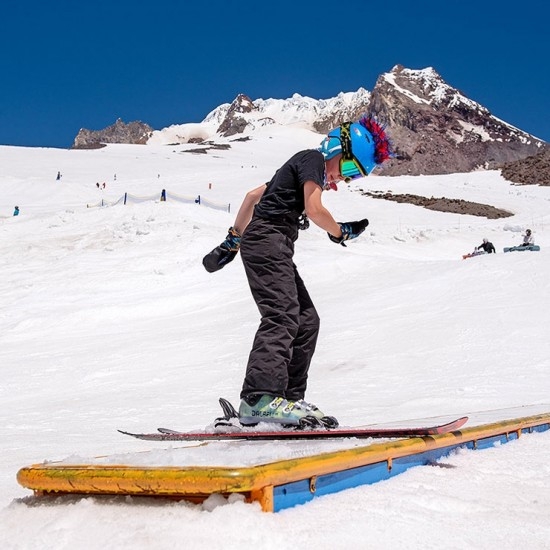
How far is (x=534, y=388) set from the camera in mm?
7449

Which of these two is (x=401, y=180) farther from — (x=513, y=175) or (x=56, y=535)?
(x=56, y=535)

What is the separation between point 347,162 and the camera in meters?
4.07

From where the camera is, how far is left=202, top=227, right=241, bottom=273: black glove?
13.8ft

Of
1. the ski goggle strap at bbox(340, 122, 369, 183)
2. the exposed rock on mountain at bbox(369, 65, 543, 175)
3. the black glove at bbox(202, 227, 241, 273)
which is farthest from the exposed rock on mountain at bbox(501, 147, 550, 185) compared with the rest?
the black glove at bbox(202, 227, 241, 273)

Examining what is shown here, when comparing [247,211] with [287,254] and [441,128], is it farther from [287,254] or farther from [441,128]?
[441,128]

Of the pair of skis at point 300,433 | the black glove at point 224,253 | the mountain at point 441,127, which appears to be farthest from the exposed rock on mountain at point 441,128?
the pair of skis at point 300,433

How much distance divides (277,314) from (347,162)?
3.45 ft

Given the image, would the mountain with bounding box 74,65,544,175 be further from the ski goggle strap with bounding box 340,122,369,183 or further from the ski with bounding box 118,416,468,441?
the ski with bounding box 118,416,468,441

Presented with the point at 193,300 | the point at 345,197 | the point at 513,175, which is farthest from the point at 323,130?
the point at 193,300

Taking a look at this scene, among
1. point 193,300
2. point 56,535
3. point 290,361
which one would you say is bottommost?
point 56,535

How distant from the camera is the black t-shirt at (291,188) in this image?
3914 millimetres

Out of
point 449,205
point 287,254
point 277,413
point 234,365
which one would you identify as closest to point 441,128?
point 449,205

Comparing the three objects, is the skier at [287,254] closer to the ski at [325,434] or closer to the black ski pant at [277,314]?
the black ski pant at [277,314]

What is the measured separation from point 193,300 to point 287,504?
13.3 meters
